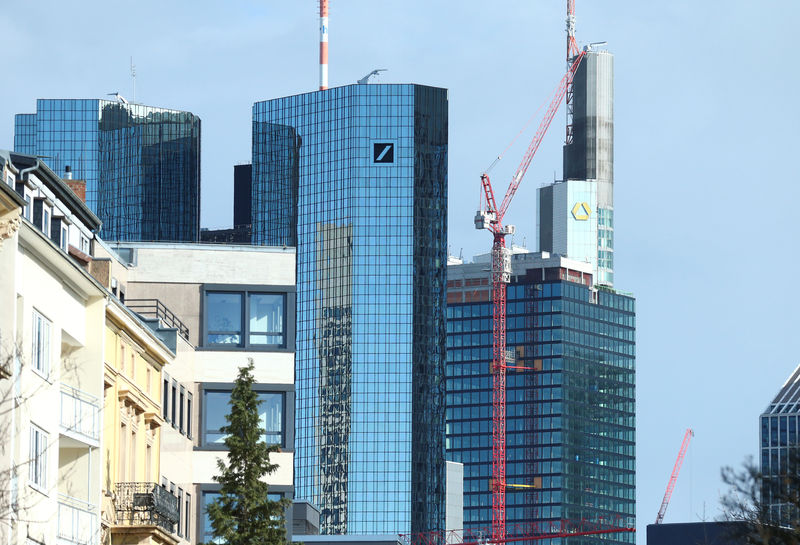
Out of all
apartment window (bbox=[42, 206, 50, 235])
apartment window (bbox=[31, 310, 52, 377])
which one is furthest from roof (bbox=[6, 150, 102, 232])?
apartment window (bbox=[31, 310, 52, 377])

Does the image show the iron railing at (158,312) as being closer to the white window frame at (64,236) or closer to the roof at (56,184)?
the roof at (56,184)

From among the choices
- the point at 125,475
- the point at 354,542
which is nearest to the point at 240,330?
the point at 125,475

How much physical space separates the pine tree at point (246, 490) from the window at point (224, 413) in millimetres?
12321

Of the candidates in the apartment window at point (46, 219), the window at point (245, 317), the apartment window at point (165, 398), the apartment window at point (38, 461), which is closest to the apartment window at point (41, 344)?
the apartment window at point (38, 461)

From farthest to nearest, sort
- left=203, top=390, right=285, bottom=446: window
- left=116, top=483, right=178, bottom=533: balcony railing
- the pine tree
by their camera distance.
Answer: left=203, top=390, right=285, bottom=446: window
the pine tree
left=116, top=483, right=178, bottom=533: balcony railing

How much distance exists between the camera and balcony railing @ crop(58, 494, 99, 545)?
184 ft

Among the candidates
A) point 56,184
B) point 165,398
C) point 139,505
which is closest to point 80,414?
point 56,184

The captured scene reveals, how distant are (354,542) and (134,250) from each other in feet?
235

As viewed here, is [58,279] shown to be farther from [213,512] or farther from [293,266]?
[293,266]

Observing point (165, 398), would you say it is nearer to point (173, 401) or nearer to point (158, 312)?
point (173, 401)

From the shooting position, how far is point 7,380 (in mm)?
47656

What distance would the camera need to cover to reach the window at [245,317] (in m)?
79.3

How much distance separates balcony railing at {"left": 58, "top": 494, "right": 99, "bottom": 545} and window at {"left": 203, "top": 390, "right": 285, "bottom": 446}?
19.8 meters

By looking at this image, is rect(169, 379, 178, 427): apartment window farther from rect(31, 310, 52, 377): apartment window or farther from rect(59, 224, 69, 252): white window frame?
rect(31, 310, 52, 377): apartment window
